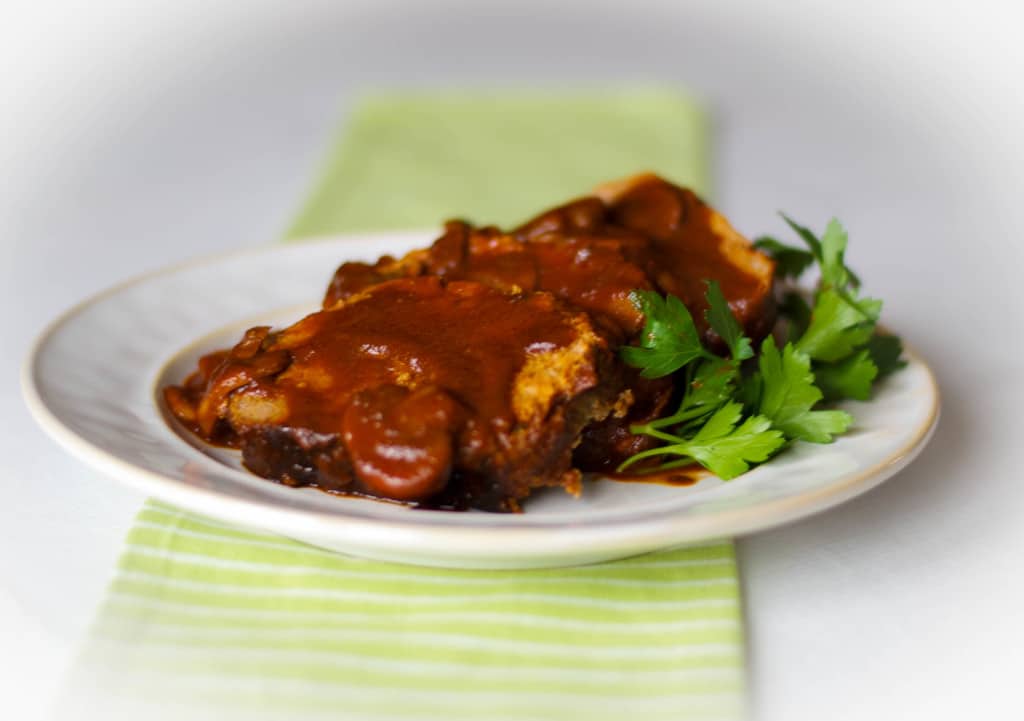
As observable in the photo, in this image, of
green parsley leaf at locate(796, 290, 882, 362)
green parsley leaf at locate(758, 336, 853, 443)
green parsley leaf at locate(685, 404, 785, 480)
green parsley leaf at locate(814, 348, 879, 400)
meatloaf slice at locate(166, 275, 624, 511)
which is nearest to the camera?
meatloaf slice at locate(166, 275, 624, 511)

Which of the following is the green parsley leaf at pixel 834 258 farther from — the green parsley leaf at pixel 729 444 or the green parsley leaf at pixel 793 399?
the green parsley leaf at pixel 729 444

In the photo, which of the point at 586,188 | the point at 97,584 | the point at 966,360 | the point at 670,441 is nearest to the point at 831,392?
the point at 670,441

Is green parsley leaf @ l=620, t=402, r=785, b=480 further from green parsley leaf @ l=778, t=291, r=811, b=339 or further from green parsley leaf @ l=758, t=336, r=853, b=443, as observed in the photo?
green parsley leaf @ l=778, t=291, r=811, b=339

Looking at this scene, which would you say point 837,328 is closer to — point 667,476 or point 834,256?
point 834,256

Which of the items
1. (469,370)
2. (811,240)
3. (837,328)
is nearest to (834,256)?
(811,240)

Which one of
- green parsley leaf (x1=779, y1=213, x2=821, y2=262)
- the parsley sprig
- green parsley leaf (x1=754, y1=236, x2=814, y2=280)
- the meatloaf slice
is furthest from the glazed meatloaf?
green parsley leaf (x1=754, y1=236, x2=814, y2=280)

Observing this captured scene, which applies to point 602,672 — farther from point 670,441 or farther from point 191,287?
point 191,287

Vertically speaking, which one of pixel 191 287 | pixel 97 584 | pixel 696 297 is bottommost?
pixel 97 584
